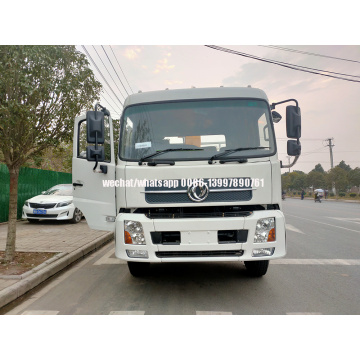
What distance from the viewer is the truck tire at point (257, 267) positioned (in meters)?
4.43

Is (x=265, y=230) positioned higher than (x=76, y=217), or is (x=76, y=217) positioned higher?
(x=265, y=230)

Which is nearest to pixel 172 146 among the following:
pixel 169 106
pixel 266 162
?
pixel 169 106

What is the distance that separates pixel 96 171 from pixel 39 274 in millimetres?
1793

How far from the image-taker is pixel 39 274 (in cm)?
443

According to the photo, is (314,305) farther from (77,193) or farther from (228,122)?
(77,193)

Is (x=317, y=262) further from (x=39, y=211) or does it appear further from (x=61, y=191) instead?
(x=61, y=191)

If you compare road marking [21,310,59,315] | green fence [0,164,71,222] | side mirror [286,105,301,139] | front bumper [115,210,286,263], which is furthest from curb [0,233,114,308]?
green fence [0,164,71,222]

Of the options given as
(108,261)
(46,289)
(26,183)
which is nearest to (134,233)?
(46,289)

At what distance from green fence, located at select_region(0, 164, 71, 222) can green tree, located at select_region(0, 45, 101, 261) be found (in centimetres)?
534

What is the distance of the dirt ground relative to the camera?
4.62 m

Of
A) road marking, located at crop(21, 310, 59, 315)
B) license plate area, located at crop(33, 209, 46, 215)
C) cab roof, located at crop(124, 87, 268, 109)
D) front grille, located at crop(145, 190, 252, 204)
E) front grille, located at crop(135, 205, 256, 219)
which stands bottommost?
road marking, located at crop(21, 310, 59, 315)

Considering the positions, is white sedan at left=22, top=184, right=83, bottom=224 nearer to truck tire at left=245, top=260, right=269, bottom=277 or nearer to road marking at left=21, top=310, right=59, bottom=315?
road marking at left=21, top=310, right=59, bottom=315

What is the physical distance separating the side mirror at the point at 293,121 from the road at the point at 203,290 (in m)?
2.11

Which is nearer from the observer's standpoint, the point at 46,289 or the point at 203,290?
the point at 203,290
